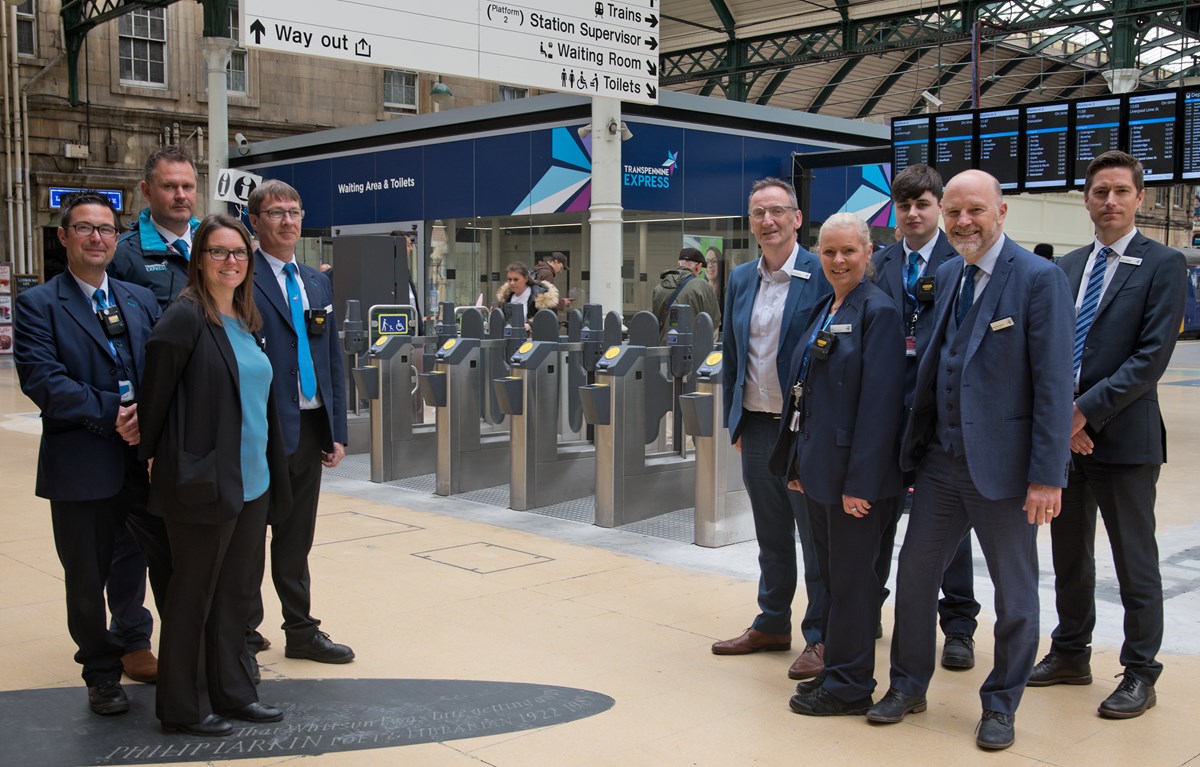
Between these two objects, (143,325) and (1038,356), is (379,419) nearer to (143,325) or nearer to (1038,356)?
(143,325)

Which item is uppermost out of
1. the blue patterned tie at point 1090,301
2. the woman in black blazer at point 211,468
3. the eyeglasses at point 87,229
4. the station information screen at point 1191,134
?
the station information screen at point 1191,134

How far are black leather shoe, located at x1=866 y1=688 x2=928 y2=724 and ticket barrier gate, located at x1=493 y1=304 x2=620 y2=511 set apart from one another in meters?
3.91

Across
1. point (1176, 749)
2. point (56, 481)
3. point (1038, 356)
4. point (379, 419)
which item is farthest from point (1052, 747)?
point (379, 419)

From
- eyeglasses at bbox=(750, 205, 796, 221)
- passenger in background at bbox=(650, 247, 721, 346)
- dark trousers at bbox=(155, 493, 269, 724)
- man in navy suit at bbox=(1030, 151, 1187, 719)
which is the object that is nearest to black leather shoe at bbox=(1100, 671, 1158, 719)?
man in navy suit at bbox=(1030, 151, 1187, 719)

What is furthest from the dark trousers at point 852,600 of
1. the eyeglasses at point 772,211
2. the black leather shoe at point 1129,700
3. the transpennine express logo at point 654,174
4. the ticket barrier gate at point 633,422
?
the transpennine express logo at point 654,174

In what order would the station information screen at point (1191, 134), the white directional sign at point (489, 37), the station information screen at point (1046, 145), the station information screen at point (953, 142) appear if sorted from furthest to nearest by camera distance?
the station information screen at point (953, 142) < the station information screen at point (1046, 145) < the station information screen at point (1191, 134) < the white directional sign at point (489, 37)

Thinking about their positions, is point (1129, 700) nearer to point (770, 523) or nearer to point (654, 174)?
point (770, 523)

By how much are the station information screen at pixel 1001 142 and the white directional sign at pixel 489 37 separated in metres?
4.46

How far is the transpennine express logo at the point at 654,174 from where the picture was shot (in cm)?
1465

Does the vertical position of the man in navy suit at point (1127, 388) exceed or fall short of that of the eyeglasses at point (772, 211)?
it falls short

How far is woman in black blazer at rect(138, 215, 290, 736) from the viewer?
341 cm

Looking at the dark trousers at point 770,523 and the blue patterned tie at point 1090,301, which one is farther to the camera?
the dark trousers at point 770,523

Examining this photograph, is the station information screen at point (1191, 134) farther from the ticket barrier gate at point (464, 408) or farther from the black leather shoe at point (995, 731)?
the black leather shoe at point (995, 731)

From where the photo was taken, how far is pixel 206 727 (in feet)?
11.7
